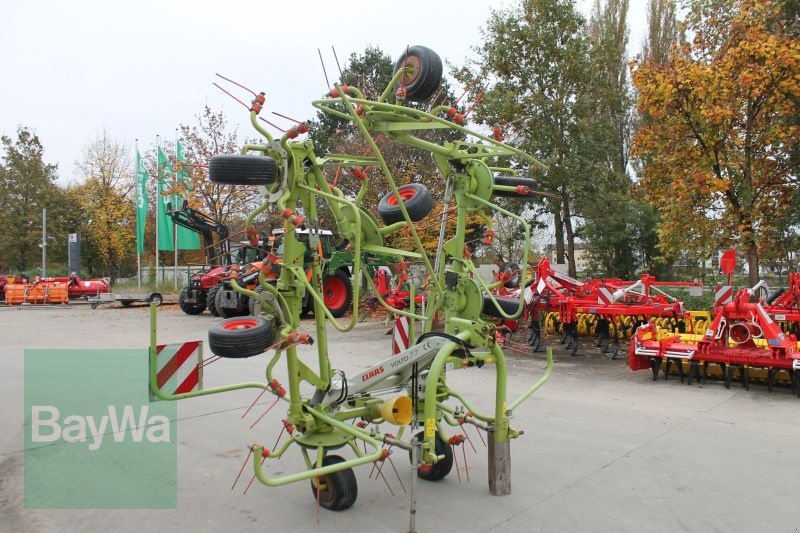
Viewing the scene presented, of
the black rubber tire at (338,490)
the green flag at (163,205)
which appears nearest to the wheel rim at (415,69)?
the black rubber tire at (338,490)

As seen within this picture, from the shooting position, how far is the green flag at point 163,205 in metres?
28.1

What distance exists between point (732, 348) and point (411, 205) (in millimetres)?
6145

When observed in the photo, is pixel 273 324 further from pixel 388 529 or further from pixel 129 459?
pixel 129 459

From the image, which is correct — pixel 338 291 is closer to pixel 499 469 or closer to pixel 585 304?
pixel 585 304

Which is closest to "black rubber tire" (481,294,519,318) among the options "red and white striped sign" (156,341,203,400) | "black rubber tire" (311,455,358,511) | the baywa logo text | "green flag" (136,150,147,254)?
"black rubber tire" (311,455,358,511)

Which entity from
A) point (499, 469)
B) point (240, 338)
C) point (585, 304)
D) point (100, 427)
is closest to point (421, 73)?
point (240, 338)

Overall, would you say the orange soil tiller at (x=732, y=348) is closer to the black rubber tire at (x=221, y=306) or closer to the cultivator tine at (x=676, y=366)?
the cultivator tine at (x=676, y=366)

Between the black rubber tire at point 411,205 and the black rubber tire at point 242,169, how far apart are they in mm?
1094

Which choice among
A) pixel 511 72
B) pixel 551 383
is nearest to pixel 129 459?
pixel 551 383

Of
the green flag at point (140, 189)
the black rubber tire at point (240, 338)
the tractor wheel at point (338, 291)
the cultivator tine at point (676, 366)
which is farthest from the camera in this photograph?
the green flag at point (140, 189)

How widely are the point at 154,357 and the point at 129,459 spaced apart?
217 centimetres

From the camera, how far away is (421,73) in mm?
4793

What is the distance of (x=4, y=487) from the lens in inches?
189

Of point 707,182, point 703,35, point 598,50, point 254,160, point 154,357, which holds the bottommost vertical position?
point 154,357
